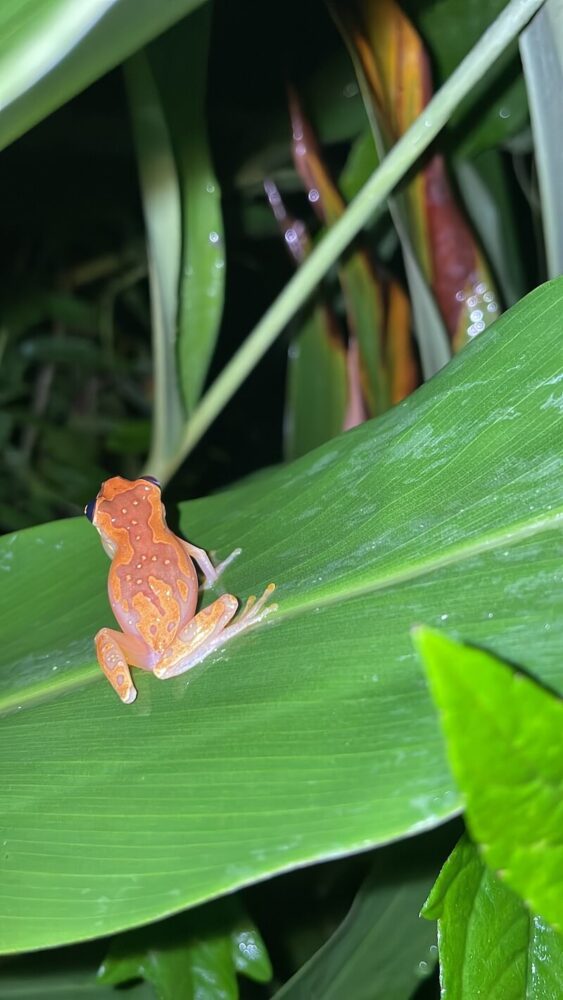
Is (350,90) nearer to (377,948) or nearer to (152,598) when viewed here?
(152,598)

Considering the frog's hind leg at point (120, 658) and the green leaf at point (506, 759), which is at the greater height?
the frog's hind leg at point (120, 658)

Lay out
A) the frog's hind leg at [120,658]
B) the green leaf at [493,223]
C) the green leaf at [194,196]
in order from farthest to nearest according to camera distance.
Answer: the green leaf at [493,223] < the green leaf at [194,196] < the frog's hind leg at [120,658]

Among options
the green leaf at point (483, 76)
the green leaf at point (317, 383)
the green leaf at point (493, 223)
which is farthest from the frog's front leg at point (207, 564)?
the green leaf at point (483, 76)

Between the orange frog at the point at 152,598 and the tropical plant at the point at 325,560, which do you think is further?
the orange frog at the point at 152,598

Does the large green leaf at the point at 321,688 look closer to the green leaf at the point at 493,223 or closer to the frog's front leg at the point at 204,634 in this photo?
the frog's front leg at the point at 204,634

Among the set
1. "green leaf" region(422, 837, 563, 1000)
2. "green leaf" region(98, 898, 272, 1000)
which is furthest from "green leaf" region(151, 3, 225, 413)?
"green leaf" region(422, 837, 563, 1000)

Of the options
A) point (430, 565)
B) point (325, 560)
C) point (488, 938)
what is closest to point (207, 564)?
point (325, 560)

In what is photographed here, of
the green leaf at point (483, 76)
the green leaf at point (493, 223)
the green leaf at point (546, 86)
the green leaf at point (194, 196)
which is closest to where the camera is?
the green leaf at point (546, 86)

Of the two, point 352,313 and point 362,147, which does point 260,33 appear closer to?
point 362,147
